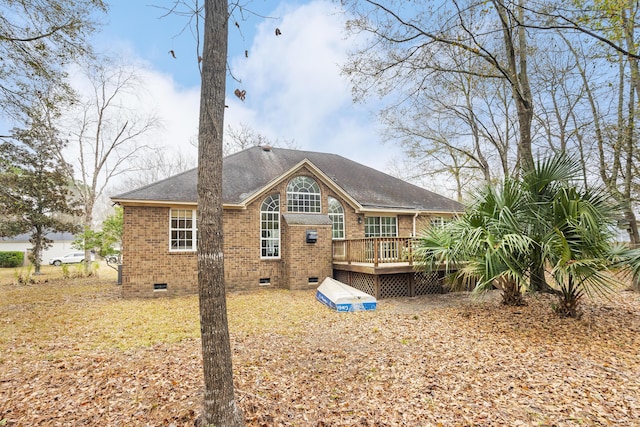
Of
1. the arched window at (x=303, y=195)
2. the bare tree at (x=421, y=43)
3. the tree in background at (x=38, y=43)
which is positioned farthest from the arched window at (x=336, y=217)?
the tree in background at (x=38, y=43)

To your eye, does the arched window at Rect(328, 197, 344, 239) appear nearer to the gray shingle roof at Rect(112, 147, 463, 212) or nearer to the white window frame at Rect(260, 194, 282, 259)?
the gray shingle roof at Rect(112, 147, 463, 212)

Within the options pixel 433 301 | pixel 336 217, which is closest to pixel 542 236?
pixel 433 301

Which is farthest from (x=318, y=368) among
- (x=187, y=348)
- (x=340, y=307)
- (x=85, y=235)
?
(x=85, y=235)

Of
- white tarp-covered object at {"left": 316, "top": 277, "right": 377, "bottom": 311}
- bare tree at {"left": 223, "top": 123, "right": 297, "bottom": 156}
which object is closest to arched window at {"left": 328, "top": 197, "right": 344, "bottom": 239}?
white tarp-covered object at {"left": 316, "top": 277, "right": 377, "bottom": 311}

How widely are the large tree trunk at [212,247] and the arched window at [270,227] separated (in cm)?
939

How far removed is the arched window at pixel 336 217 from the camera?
13375mm

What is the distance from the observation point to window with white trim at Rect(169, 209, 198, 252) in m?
11.4

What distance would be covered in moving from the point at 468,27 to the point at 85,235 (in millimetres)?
19929

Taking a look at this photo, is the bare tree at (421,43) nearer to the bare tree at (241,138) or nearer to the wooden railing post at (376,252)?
the wooden railing post at (376,252)

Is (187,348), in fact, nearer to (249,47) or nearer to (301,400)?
(301,400)

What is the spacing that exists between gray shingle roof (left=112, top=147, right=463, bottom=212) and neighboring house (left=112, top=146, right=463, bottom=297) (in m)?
0.06

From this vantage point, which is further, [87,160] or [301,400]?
[87,160]

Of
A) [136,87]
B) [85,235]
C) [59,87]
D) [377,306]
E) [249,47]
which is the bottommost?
[377,306]

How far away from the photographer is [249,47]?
4.00 m
